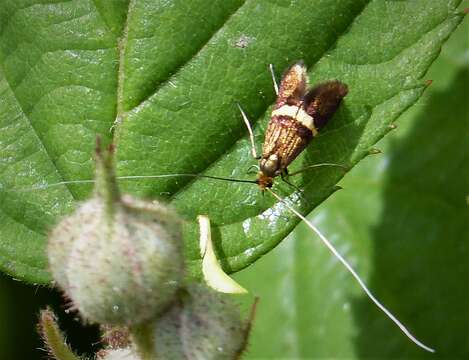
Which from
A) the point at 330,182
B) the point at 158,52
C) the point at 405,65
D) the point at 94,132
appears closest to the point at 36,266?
the point at 94,132

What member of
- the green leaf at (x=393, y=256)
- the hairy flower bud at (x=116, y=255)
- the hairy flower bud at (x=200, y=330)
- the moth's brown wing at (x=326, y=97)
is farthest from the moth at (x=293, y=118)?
the green leaf at (x=393, y=256)

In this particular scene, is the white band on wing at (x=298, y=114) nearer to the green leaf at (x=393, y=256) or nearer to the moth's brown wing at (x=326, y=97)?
the moth's brown wing at (x=326, y=97)

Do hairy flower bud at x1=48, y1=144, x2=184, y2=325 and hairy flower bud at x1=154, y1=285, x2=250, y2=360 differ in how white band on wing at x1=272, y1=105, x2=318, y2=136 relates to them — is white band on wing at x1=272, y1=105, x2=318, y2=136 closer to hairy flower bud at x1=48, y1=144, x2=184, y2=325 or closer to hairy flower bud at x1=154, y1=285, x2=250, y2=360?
hairy flower bud at x1=154, y1=285, x2=250, y2=360

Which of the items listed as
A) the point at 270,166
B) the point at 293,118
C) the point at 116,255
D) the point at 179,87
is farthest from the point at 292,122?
the point at 116,255

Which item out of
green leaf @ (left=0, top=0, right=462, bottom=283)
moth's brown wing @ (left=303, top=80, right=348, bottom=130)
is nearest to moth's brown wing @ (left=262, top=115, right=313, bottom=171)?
moth's brown wing @ (left=303, top=80, right=348, bottom=130)

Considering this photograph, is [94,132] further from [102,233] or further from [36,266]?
[102,233]
